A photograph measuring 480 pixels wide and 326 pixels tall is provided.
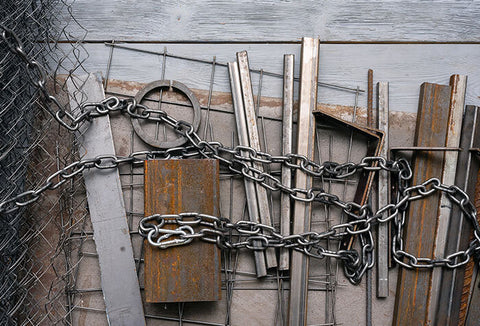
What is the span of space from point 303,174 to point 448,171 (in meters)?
0.46

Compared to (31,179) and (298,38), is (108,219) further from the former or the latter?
(298,38)

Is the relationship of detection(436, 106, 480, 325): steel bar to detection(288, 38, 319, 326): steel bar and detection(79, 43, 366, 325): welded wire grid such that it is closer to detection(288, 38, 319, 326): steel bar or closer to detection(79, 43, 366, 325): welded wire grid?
detection(79, 43, 366, 325): welded wire grid

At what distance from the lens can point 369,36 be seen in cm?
145

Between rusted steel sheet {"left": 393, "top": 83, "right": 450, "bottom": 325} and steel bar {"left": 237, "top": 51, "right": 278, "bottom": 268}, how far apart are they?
0.41 meters

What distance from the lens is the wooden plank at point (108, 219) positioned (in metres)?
1.25

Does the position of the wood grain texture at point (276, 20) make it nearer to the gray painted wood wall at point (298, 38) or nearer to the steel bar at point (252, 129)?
the gray painted wood wall at point (298, 38)

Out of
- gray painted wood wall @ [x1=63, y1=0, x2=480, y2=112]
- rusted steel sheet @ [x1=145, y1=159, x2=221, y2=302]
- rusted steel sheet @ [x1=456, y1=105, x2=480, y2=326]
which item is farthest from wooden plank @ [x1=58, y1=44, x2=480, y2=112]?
rusted steel sheet @ [x1=145, y1=159, x2=221, y2=302]

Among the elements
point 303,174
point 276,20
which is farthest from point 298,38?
point 303,174

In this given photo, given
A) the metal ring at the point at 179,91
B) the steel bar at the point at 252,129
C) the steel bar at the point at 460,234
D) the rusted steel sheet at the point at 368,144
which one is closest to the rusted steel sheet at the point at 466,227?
the steel bar at the point at 460,234

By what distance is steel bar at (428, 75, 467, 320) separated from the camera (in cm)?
128

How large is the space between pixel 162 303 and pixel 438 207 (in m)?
0.90

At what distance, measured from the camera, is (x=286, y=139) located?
1.33m

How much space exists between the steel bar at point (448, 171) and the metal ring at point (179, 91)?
2.61 feet

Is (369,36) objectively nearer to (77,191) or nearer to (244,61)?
(244,61)
